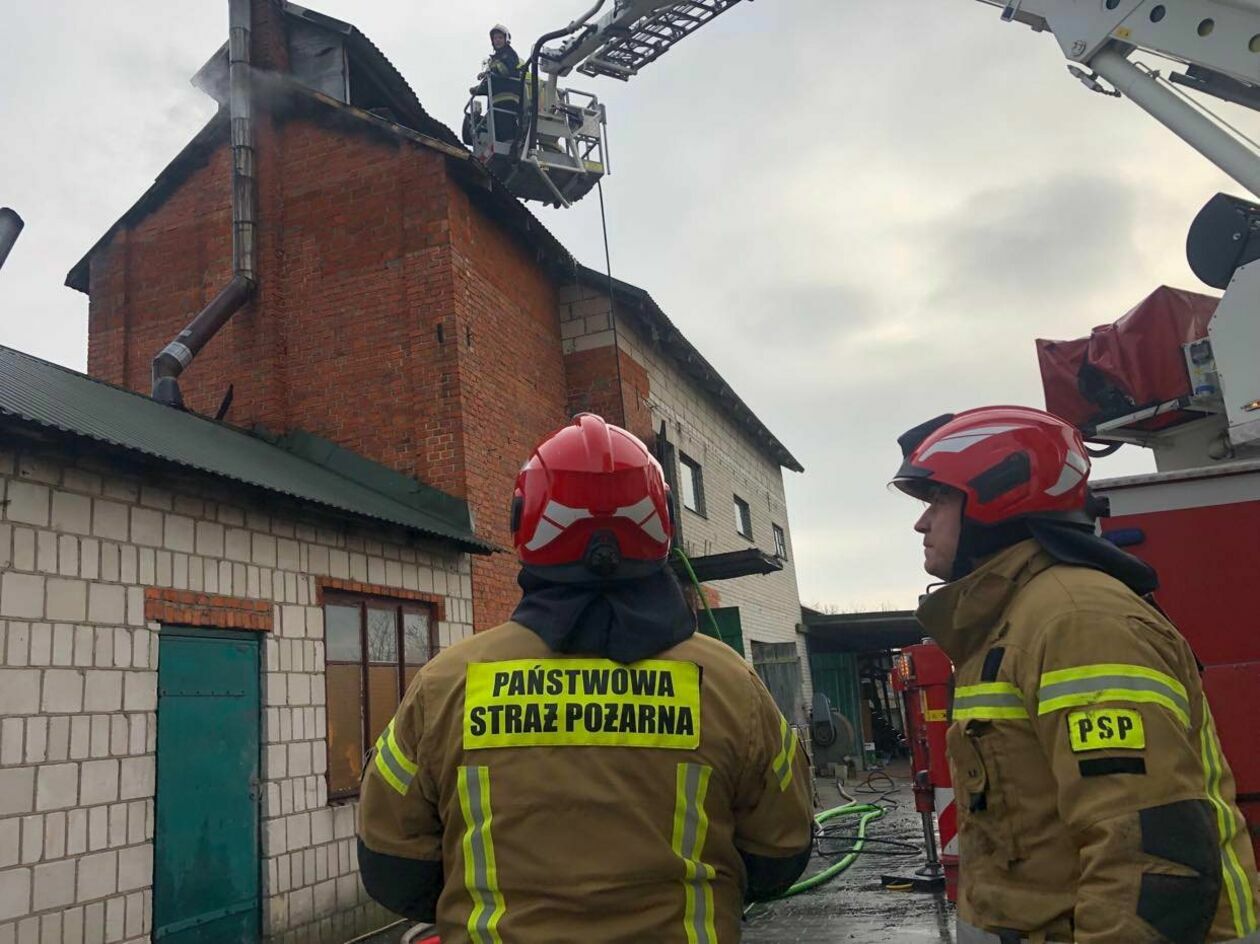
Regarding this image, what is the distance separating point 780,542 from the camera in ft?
78.2

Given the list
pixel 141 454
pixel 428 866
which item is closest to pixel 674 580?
pixel 428 866

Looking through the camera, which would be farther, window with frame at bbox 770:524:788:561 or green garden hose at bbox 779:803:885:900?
window with frame at bbox 770:524:788:561

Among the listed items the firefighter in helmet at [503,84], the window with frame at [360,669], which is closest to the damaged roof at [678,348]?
the firefighter in helmet at [503,84]

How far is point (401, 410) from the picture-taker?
Result: 1084 centimetres

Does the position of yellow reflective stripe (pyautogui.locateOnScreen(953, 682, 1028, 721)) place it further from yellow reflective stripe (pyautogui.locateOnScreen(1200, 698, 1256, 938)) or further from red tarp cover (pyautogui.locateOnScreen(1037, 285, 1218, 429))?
red tarp cover (pyautogui.locateOnScreen(1037, 285, 1218, 429))

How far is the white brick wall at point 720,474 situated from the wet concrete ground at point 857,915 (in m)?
7.29

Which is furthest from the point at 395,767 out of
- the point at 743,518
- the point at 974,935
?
the point at 743,518

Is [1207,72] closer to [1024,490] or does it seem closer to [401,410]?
[1024,490]

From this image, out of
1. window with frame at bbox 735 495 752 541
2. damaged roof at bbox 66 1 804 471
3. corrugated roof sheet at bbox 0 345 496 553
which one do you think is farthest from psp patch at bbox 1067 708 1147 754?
window with frame at bbox 735 495 752 541

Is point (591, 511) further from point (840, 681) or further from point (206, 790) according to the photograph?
point (840, 681)

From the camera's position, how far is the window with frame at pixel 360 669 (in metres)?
8.16

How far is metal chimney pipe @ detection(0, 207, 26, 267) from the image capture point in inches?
322

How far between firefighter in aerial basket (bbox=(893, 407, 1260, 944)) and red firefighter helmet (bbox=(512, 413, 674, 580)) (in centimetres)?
77

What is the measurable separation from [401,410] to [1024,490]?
30.2ft
